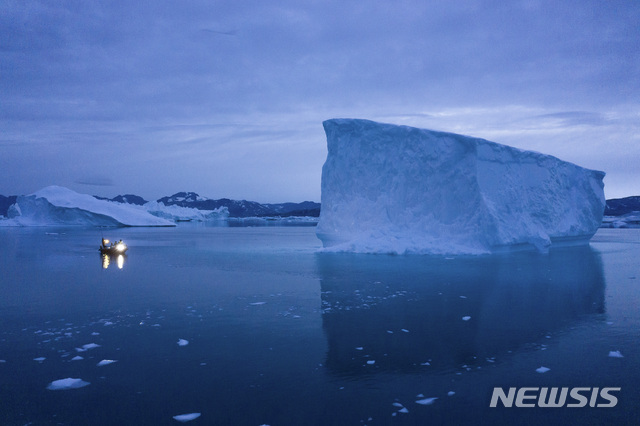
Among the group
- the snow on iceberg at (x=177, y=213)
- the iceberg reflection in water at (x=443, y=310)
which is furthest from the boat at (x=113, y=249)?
the snow on iceberg at (x=177, y=213)

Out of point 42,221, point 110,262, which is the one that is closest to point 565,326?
point 110,262

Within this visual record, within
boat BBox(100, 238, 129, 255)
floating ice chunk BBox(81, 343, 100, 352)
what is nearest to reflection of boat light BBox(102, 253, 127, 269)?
boat BBox(100, 238, 129, 255)

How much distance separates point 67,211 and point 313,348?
61859 millimetres

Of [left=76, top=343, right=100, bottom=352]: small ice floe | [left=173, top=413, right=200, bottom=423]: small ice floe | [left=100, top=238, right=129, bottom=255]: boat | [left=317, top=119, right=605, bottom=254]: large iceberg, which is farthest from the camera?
[left=100, top=238, right=129, bottom=255]: boat

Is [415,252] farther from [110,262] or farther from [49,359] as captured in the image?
[49,359]

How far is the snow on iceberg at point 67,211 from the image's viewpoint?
56.3 meters

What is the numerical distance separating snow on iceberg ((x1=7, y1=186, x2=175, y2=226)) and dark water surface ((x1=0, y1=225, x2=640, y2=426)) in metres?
50.4

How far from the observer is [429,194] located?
19.8 meters

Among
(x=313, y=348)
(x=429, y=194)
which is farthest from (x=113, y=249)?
(x=313, y=348)

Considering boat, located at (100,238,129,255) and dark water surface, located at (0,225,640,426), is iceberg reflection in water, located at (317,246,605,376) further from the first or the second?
boat, located at (100,238,129,255)

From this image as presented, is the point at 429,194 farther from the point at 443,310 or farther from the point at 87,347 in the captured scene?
the point at 87,347

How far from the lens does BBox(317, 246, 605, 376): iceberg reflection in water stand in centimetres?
557

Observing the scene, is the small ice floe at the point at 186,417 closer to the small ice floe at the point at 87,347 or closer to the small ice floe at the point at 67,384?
the small ice floe at the point at 67,384

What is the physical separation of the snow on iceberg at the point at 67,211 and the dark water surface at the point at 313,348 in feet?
165
